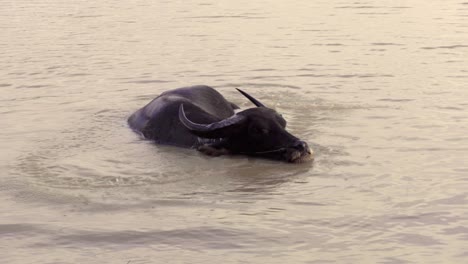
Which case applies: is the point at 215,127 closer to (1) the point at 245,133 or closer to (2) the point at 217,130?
(2) the point at 217,130

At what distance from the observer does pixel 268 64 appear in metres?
11.8

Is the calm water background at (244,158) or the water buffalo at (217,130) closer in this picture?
the calm water background at (244,158)

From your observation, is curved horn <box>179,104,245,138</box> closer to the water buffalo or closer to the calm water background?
the water buffalo

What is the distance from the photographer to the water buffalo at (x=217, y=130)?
736 centimetres

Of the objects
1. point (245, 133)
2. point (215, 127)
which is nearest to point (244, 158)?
point (245, 133)

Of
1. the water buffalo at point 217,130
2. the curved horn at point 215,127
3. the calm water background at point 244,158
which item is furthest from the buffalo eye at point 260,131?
the calm water background at point 244,158

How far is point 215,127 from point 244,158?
1.17ft

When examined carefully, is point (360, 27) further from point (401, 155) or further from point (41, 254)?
point (41, 254)

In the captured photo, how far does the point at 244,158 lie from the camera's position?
7457mm

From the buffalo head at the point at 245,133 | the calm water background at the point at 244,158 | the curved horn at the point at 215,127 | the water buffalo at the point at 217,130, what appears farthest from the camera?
the curved horn at the point at 215,127

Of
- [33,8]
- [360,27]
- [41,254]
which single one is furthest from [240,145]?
[33,8]

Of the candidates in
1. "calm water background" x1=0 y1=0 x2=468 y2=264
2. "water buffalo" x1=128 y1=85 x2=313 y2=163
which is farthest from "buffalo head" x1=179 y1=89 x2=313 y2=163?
"calm water background" x1=0 y1=0 x2=468 y2=264

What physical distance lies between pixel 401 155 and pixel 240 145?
136 cm

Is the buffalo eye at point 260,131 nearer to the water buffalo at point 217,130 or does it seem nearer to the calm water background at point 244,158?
the water buffalo at point 217,130
